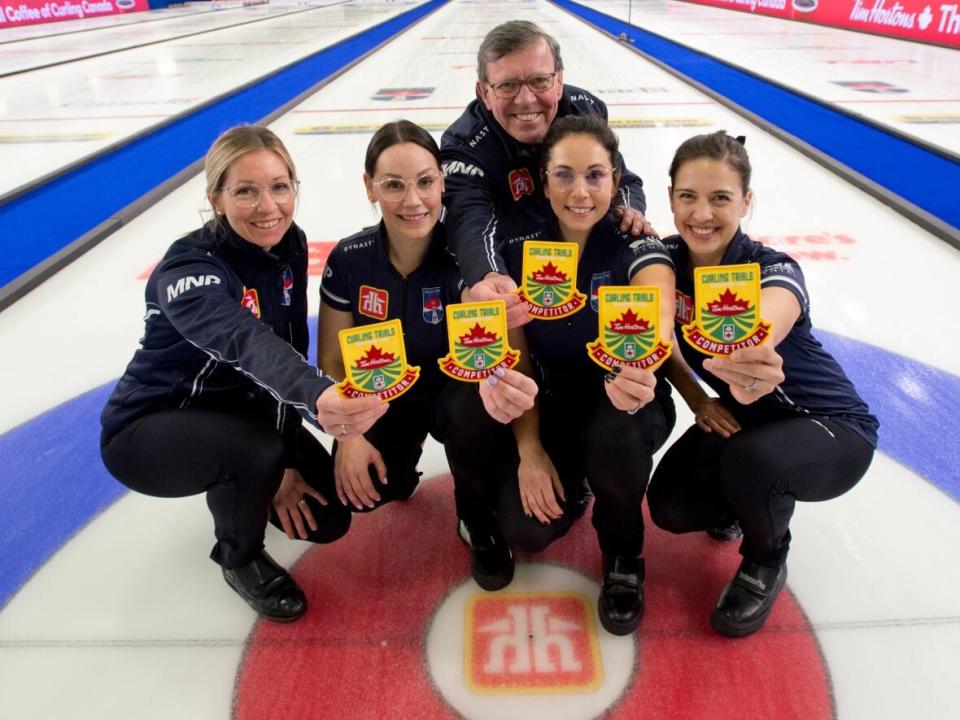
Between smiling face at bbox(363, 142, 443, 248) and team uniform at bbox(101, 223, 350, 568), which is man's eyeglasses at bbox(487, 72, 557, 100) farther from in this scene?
team uniform at bbox(101, 223, 350, 568)

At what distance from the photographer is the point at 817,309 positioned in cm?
286

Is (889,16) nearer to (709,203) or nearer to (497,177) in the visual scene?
(497,177)

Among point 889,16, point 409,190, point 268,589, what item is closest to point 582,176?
point 409,190

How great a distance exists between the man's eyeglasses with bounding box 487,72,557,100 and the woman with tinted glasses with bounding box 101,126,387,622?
606 mm

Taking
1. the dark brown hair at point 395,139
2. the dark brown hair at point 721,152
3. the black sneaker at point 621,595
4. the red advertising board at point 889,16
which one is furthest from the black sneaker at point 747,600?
the red advertising board at point 889,16

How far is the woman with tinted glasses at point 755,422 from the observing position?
1381 millimetres

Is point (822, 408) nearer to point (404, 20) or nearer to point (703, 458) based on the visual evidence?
point (703, 458)

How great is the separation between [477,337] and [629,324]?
27 centimetres

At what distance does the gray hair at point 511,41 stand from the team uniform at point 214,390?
73 cm

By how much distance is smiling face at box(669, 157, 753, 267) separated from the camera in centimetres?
142

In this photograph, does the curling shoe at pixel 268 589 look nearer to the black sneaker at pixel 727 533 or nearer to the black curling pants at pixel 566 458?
the black curling pants at pixel 566 458

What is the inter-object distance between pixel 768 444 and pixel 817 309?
172cm

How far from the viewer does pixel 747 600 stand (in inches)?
58.0

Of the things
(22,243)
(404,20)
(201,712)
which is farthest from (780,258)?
(404,20)
